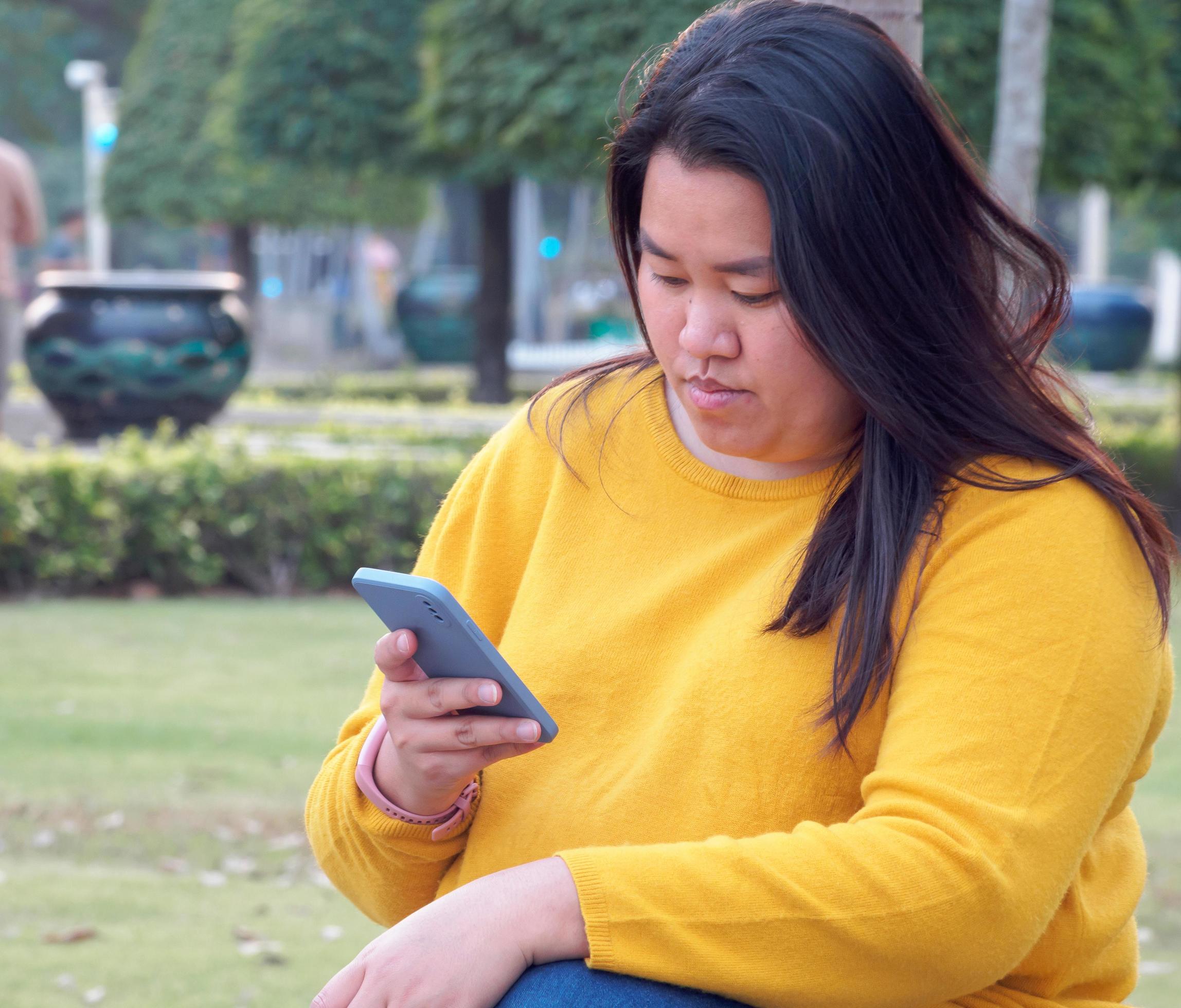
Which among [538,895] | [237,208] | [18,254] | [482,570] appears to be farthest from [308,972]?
[18,254]

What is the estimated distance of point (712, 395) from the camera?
1.56 meters

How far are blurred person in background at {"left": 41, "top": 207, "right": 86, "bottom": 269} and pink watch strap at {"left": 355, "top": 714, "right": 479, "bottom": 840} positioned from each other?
14.0 m

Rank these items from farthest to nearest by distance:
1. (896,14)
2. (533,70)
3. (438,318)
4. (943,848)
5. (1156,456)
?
(438,318), (533,70), (1156,456), (896,14), (943,848)

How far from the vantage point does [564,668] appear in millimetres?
1629

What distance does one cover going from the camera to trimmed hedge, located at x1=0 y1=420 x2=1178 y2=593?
6.63 m

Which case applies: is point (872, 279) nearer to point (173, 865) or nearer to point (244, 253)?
point (173, 865)

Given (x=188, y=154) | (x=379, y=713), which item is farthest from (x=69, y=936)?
(x=188, y=154)

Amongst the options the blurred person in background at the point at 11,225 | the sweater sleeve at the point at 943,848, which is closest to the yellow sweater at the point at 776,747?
the sweater sleeve at the point at 943,848

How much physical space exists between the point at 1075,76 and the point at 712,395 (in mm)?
8522

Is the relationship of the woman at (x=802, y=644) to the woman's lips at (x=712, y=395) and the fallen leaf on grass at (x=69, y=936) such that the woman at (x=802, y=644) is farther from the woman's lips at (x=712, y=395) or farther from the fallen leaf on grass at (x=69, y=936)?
the fallen leaf on grass at (x=69, y=936)

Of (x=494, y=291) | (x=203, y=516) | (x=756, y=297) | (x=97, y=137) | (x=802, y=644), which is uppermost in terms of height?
(x=97, y=137)

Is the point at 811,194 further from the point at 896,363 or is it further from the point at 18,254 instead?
the point at 18,254

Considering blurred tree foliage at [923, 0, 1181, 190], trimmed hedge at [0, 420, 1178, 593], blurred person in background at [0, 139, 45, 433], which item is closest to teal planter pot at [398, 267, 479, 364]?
blurred person in background at [0, 139, 45, 433]

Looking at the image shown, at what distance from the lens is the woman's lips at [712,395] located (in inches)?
61.2
